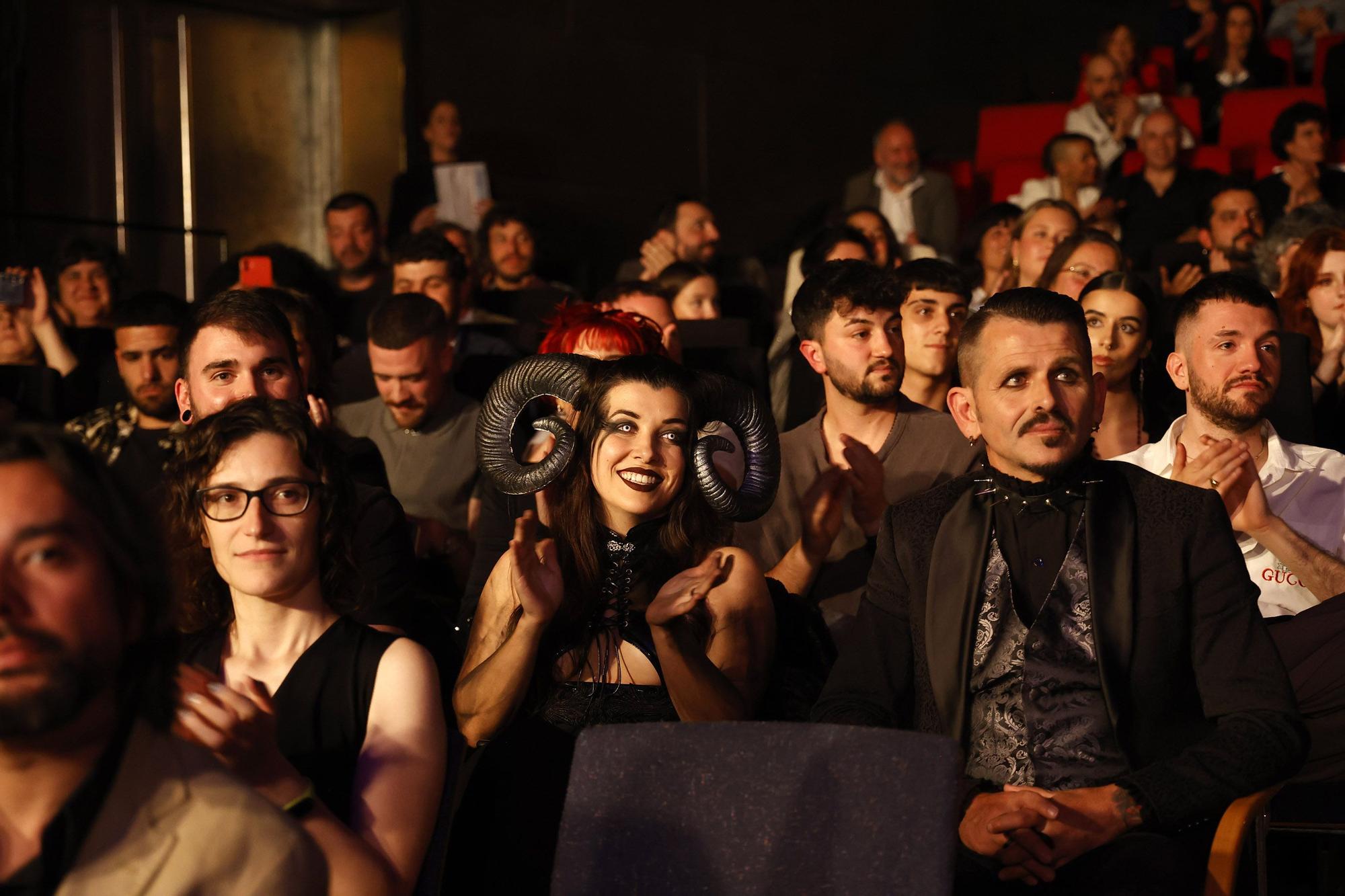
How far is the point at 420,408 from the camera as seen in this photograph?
4.21 meters

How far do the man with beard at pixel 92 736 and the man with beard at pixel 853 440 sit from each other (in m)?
2.12

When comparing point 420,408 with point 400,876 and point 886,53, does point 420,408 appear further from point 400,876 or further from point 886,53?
point 886,53

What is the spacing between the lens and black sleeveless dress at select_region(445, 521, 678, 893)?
2.40 metres

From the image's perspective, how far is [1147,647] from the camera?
2178mm

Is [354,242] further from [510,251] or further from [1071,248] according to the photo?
[1071,248]

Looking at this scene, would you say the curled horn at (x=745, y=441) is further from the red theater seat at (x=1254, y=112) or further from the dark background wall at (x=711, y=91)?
the red theater seat at (x=1254, y=112)

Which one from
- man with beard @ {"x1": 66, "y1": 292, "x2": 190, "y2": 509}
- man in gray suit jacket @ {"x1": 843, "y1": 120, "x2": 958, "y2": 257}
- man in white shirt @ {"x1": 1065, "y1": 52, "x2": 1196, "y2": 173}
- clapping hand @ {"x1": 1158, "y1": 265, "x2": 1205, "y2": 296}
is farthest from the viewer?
man in white shirt @ {"x1": 1065, "y1": 52, "x2": 1196, "y2": 173}

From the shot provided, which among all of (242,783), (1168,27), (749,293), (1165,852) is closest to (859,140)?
(1168,27)

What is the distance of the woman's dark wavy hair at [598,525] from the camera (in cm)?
254

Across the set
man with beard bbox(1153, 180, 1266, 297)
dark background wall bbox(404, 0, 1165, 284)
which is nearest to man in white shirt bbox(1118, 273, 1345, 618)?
man with beard bbox(1153, 180, 1266, 297)

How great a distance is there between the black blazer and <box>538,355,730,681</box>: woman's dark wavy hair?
36cm

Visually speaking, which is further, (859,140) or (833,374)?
(859,140)

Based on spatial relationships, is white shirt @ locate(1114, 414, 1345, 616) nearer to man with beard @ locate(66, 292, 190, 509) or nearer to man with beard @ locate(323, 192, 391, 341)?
man with beard @ locate(66, 292, 190, 509)

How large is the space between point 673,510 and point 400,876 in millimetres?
925
